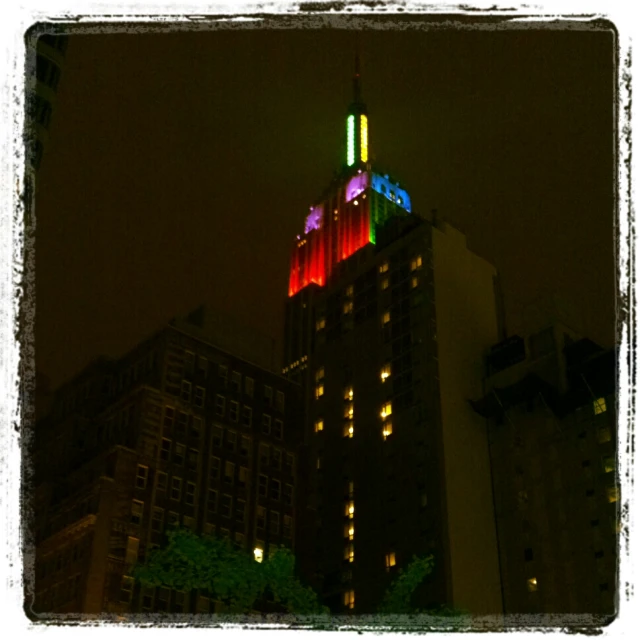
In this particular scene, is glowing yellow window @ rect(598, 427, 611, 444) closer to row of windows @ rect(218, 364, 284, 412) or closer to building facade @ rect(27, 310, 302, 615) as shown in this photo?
building facade @ rect(27, 310, 302, 615)

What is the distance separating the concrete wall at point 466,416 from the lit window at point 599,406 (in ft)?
41.6

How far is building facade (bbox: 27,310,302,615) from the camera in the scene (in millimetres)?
84250

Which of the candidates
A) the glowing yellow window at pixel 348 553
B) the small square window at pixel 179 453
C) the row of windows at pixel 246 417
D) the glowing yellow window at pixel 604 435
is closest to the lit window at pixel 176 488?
the small square window at pixel 179 453

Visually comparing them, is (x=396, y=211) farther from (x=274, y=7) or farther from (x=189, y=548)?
(x=274, y=7)

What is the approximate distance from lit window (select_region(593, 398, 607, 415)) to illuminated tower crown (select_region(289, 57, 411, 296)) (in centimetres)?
4674

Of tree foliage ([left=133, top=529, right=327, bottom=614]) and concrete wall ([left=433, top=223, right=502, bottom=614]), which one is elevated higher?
concrete wall ([left=433, top=223, right=502, bottom=614])

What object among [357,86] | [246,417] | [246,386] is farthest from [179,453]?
[357,86]

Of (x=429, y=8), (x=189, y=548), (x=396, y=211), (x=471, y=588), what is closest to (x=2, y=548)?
(x=429, y=8)

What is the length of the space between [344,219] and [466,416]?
50.2 m

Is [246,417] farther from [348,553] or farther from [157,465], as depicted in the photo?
[348,553]

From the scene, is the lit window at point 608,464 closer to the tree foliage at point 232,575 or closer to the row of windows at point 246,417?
the row of windows at point 246,417

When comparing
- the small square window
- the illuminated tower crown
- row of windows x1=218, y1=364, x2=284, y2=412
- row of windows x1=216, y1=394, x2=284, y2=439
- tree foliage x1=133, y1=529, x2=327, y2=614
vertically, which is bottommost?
Result: tree foliage x1=133, y1=529, x2=327, y2=614

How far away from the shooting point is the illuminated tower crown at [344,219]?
135 metres

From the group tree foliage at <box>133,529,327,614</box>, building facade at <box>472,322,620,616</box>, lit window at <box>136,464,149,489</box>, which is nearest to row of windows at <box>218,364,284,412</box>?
lit window at <box>136,464,149,489</box>
